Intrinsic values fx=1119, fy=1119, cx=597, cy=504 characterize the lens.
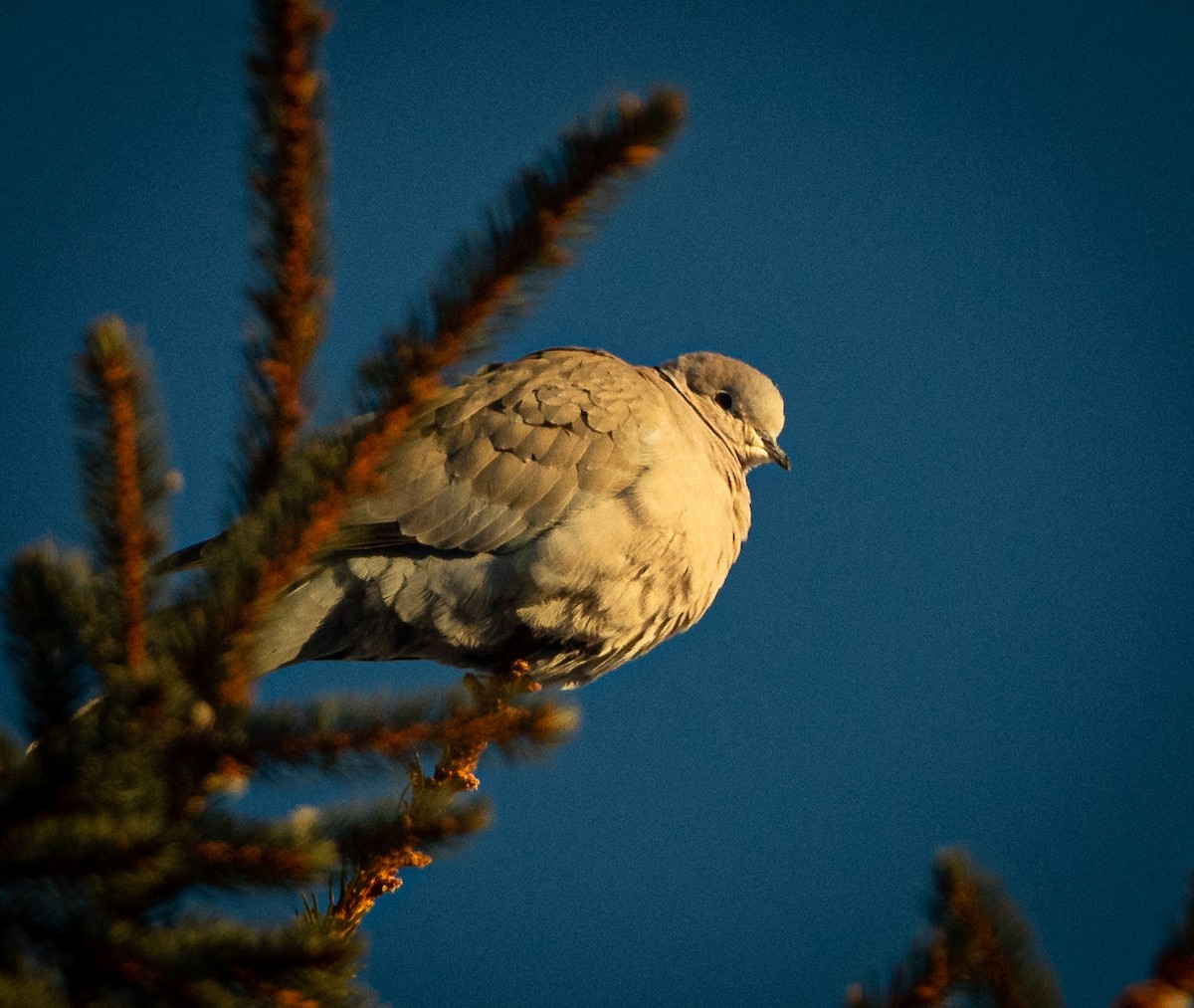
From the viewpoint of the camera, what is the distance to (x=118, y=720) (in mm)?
1405

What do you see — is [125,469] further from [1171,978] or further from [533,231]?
[1171,978]

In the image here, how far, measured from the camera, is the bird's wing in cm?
429

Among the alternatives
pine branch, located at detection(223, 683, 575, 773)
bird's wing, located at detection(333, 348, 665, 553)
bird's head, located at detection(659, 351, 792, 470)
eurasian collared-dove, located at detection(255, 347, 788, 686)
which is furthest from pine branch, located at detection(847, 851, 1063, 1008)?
bird's head, located at detection(659, 351, 792, 470)

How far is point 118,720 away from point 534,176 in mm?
861

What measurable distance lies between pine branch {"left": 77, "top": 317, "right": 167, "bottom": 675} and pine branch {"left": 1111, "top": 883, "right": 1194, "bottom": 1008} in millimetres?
1274

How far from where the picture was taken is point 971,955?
1.55m

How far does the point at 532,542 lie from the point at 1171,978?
310 centimetres

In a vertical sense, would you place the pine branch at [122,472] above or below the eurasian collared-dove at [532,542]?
below

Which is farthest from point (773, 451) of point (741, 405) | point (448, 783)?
point (448, 783)

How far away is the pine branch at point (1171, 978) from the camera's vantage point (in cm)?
133

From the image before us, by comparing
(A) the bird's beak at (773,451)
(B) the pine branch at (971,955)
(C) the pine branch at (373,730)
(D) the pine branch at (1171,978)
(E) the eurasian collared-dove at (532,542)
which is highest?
(A) the bird's beak at (773,451)

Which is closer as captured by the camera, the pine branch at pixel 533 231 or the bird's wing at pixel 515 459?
the pine branch at pixel 533 231

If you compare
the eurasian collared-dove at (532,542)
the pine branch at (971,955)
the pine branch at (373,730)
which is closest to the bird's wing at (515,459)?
the eurasian collared-dove at (532,542)

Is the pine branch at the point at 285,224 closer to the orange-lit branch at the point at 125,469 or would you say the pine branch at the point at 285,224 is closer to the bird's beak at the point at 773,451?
the orange-lit branch at the point at 125,469
